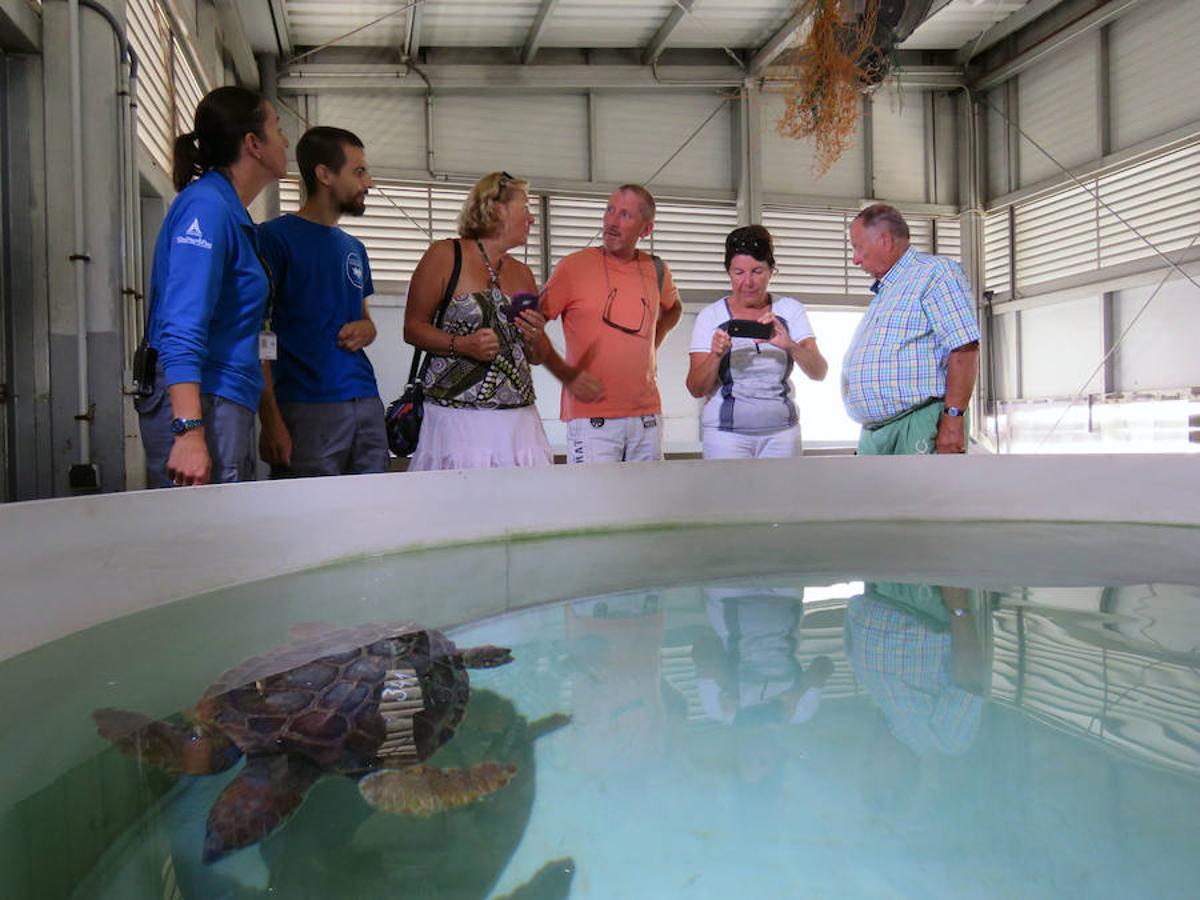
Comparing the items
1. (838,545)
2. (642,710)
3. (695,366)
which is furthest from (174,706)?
(695,366)

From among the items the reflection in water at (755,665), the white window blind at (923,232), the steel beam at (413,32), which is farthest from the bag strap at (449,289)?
the white window blind at (923,232)

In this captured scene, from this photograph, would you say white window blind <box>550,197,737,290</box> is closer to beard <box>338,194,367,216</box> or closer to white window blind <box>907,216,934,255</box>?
white window blind <box>907,216,934,255</box>

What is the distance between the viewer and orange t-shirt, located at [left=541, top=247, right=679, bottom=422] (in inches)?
99.7

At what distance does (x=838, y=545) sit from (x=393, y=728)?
1.46m

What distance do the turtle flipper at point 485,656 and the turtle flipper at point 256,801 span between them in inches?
12.6

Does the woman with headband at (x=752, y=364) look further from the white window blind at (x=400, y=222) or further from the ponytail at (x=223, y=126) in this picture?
the white window blind at (x=400, y=222)

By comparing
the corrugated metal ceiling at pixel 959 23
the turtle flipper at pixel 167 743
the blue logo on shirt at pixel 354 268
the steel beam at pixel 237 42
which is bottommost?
the turtle flipper at pixel 167 743

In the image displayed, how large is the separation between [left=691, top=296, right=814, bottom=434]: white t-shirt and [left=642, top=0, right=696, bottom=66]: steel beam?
4128 mm

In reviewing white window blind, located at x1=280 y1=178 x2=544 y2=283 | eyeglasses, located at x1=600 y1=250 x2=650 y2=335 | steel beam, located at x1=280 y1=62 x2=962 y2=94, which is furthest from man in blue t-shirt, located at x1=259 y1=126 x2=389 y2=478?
steel beam, located at x1=280 y1=62 x2=962 y2=94

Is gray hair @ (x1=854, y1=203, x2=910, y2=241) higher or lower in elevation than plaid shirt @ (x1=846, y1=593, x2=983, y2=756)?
higher

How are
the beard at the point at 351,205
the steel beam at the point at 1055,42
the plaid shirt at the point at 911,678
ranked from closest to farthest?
1. the plaid shirt at the point at 911,678
2. the beard at the point at 351,205
3. the steel beam at the point at 1055,42

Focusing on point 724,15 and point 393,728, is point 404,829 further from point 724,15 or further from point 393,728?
point 724,15

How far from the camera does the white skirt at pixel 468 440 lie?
2.31 m

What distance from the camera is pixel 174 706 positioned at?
101 cm
